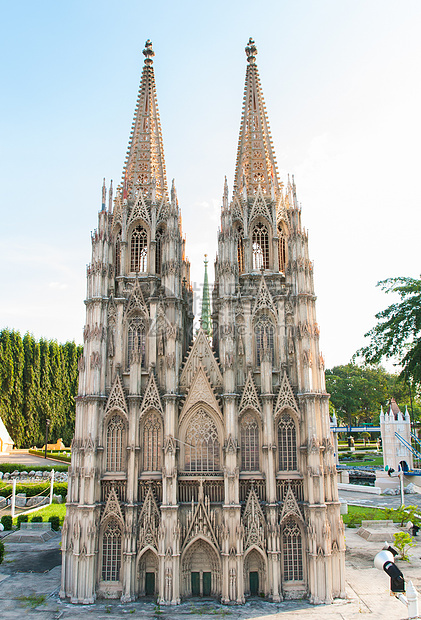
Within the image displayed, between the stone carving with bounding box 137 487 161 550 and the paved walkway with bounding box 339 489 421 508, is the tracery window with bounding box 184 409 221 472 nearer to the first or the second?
the stone carving with bounding box 137 487 161 550

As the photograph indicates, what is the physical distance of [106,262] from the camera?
92.9ft

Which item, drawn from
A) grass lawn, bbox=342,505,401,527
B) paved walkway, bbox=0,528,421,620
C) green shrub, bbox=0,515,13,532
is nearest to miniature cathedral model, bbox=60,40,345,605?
paved walkway, bbox=0,528,421,620

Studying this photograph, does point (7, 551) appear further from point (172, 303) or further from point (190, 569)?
point (172, 303)

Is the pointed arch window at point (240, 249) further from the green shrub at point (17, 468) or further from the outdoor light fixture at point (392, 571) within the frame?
the green shrub at point (17, 468)

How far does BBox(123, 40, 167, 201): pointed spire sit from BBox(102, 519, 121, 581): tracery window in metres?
18.9

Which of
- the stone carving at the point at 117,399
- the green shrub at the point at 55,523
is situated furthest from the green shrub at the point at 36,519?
the stone carving at the point at 117,399

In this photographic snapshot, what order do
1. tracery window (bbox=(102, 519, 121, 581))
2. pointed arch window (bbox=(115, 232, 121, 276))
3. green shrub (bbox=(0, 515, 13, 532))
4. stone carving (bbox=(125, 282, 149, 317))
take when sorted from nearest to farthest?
tracery window (bbox=(102, 519, 121, 581)), stone carving (bbox=(125, 282, 149, 317)), pointed arch window (bbox=(115, 232, 121, 276)), green shrub (bbox=(0, 515, 13, 532))

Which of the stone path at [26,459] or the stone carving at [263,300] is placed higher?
the stone carving at [263,300]

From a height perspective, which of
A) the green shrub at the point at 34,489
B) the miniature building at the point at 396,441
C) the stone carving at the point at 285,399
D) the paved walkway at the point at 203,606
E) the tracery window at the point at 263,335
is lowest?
the paved walkway at the point at 203,606

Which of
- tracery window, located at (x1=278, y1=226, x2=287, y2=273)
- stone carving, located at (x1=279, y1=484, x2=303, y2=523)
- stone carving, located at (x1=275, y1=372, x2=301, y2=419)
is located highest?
tracery window, located at (x1=278, y1=226, x2=287, y2=273)

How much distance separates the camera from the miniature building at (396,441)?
54188mm

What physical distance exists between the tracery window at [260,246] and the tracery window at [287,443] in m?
9.28

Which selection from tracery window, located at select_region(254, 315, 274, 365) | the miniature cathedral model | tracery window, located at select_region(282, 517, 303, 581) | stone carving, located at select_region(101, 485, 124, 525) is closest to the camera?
the miniature cathedral model

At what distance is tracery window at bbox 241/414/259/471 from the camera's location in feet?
83.3
